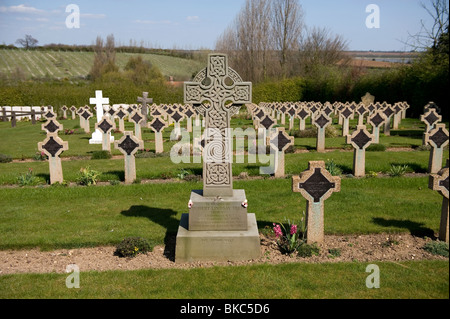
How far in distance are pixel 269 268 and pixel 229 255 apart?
713mm

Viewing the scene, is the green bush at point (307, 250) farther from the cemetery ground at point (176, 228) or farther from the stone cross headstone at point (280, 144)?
the stone cross headstone at point (280, 144)

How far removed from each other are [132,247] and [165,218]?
1.73 m

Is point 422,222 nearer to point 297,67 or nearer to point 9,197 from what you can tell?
point 9,197

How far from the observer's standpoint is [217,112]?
20.9 ft

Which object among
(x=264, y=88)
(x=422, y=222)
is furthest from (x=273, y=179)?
(x=264, y=88)

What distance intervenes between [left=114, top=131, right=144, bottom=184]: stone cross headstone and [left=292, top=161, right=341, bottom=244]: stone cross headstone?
5.82 metres

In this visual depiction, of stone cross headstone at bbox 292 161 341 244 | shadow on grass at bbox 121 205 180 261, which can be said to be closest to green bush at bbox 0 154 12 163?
shadow on grass at bbox 121 205 180 261

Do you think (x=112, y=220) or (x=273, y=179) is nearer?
(x=112, y=220)

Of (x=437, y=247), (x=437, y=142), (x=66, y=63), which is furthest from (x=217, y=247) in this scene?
(x=66, y=63)

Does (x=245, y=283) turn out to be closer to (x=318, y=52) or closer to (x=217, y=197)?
(x=217, y=197)

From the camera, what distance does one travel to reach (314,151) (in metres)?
15.4

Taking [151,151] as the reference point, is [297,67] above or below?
above

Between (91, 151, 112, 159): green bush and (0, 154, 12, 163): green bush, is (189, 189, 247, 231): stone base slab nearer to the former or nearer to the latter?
(91, 151, 112, 159): green bush

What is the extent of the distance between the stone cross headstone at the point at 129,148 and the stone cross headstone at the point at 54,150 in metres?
1.51
